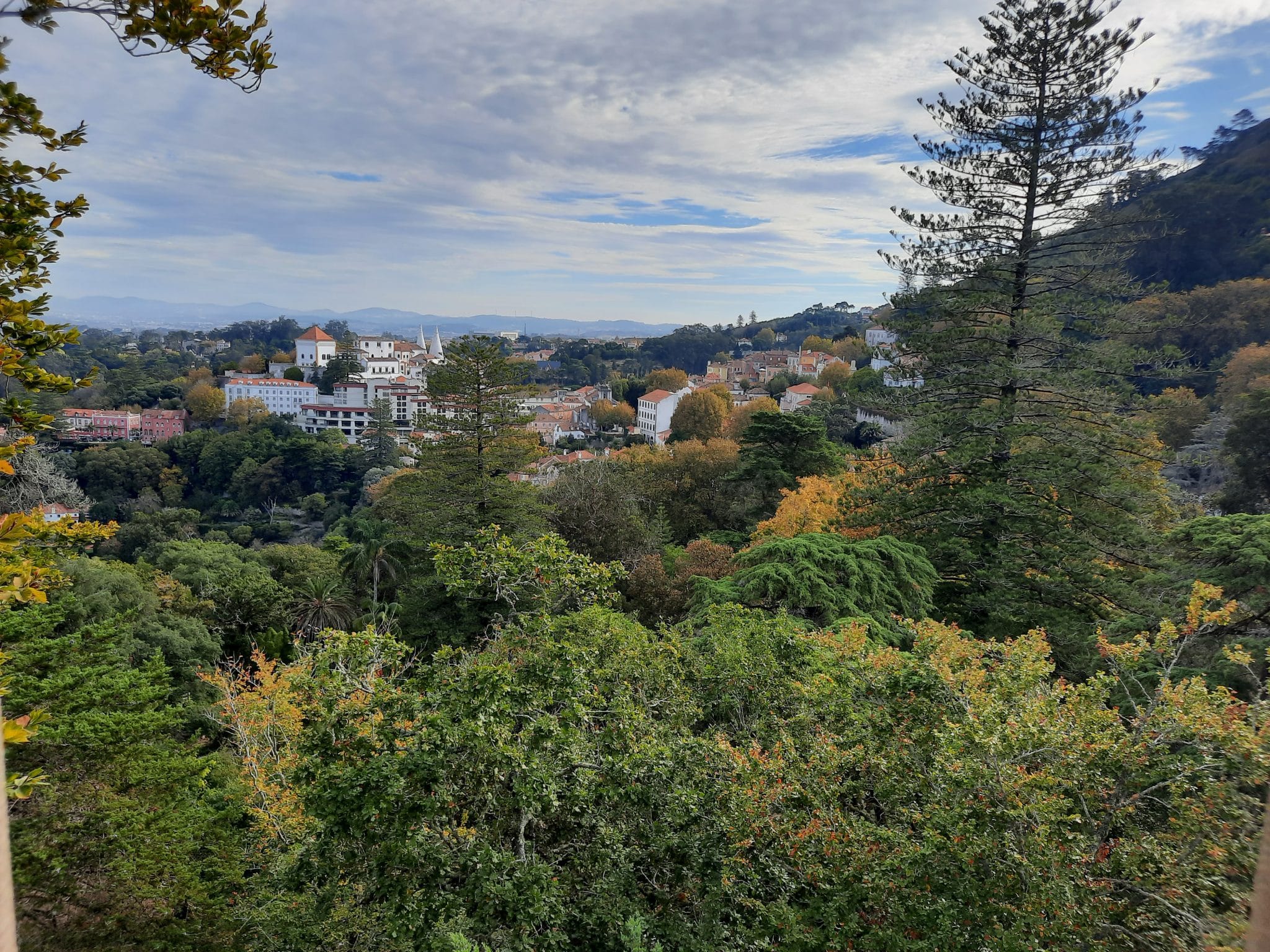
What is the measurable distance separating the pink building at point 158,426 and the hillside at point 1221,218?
65.9m

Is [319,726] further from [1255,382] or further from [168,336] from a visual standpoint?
[168,336]

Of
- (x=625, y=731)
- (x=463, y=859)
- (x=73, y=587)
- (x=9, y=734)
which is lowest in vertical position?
(x=73, y=587)

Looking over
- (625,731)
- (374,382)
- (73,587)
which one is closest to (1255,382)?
(625,731)

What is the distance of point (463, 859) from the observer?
3.53 meters

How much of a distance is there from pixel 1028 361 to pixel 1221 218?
35.1 metres

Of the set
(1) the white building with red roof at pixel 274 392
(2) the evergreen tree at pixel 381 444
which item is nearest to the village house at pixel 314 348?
(1) the white building with red roof at pixel 274 392

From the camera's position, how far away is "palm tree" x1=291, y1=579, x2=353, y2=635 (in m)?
15.9

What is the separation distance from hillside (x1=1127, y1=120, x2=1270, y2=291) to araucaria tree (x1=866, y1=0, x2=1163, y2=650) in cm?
2666

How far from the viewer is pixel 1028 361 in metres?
10.6

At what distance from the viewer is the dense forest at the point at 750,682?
3.22m

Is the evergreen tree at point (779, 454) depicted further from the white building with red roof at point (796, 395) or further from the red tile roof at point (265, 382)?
the red tile roof at point (265, 382)

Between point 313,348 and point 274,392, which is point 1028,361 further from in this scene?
point 313,348

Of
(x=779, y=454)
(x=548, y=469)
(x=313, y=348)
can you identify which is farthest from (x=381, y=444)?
(x=313, y=348)

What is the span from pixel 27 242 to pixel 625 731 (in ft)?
12.2
